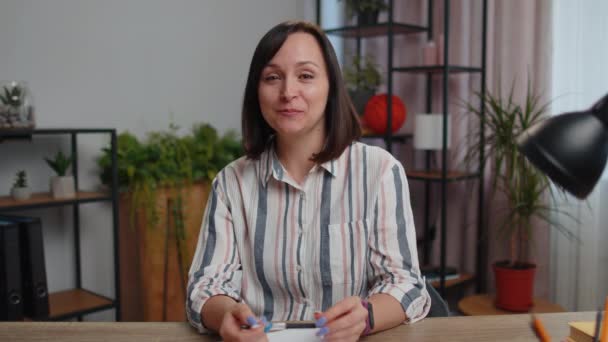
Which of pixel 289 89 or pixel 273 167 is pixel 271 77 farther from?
pixel 273 167

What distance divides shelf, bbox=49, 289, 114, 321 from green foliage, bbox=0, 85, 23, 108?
30.9 inches

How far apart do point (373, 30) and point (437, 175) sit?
85cm

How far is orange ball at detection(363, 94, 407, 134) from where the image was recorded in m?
2.89

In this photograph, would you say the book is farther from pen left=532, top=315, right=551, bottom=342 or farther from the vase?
the vase

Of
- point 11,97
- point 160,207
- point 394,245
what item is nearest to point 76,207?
point 160,207

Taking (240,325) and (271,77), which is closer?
(240,325)

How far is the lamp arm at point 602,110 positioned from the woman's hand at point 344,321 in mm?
506

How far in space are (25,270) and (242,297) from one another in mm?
1103

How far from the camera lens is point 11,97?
79.9 inches

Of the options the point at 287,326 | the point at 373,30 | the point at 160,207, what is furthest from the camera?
the point at 373,30

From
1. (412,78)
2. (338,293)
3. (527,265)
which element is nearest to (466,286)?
(527,265)

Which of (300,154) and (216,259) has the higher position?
(300,154)

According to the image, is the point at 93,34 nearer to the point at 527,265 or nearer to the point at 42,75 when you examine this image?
the point at 42,75

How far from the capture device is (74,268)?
8.18 feet
